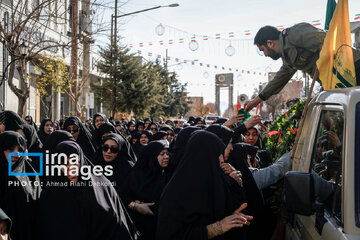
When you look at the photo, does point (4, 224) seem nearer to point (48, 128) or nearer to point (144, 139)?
point (144, 139)

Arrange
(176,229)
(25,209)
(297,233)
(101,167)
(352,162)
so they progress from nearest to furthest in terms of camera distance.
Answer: (352,162)
(176,229)
(297,233)
(25,209)
(101,167)

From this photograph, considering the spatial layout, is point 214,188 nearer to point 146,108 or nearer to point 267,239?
point 267,239

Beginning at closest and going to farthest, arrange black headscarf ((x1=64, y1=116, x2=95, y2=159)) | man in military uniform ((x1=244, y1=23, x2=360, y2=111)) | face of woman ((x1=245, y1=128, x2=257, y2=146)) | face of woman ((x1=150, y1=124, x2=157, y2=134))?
man in military uniform ((x1=244, y1=23, x2=360, y2=111)), face of woman ((x1=245, y1=128, x2=257, y2=146)), black headscarf ((x1=64, y1=116, x2=95, y2=159)), face of woman ((x1=150, y1=124, x2=157, y2=134))

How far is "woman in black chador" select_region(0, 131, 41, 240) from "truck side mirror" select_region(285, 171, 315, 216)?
8.15ft

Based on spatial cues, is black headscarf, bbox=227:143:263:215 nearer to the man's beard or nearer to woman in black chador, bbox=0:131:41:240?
the man's beard

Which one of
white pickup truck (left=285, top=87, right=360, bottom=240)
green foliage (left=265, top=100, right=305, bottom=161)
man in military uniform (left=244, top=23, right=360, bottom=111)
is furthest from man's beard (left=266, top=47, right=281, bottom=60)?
white pickup truck (left=285, top=87, right=360, bottom=240)

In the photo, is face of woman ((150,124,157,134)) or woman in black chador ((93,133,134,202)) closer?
woman in black chador ((93,133,134,202))

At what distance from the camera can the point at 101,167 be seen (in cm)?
534

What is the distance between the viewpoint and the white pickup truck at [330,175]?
2.17 meters

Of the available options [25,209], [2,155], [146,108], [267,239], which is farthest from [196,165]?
[146,108]

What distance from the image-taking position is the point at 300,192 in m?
2.32

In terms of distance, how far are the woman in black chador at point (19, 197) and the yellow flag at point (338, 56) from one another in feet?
9.77

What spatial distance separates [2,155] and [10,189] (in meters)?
0.53

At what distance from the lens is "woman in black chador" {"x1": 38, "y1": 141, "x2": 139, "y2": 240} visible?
11.4ft
